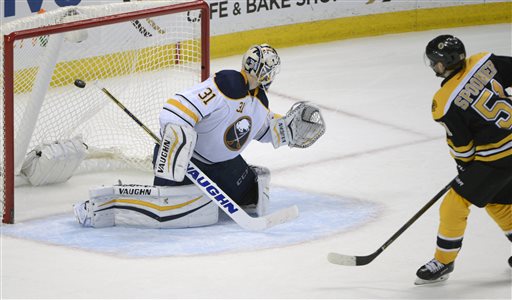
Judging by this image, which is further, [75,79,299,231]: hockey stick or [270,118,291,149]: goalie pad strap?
[270,118,291,149]: goalie pad strap

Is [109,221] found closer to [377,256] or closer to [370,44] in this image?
[377,256]

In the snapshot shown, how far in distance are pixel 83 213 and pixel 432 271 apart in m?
1.52

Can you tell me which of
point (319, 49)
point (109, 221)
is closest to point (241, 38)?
point (319, 49)

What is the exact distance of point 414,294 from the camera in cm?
415

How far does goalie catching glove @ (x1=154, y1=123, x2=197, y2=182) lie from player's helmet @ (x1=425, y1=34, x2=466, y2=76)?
108 cm

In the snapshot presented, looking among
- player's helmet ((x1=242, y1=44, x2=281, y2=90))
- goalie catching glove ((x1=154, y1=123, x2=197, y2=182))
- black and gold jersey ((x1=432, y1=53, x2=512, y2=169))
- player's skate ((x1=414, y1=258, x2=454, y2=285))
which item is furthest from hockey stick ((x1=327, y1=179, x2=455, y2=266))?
player's helmet ((x1=242, y1=44, x2=281, y2=90))

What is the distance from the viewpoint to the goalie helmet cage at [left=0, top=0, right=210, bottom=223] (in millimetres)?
5421

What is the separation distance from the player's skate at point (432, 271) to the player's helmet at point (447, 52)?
69cm

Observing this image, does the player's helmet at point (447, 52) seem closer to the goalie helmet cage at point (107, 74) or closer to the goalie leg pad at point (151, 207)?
the goalie leg pad at point (151, 207)

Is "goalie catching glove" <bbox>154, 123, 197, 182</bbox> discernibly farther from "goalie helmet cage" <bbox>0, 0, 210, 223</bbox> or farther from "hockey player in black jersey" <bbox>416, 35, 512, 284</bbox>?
"hockey player in black jersey" <bbox>416, 35, 512, 284</bbox>

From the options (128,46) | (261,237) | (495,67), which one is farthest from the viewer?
(128,46)

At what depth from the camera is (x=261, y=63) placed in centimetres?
484

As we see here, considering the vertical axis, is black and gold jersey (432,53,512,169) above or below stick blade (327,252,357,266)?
above

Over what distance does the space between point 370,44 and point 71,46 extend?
2.56 m
